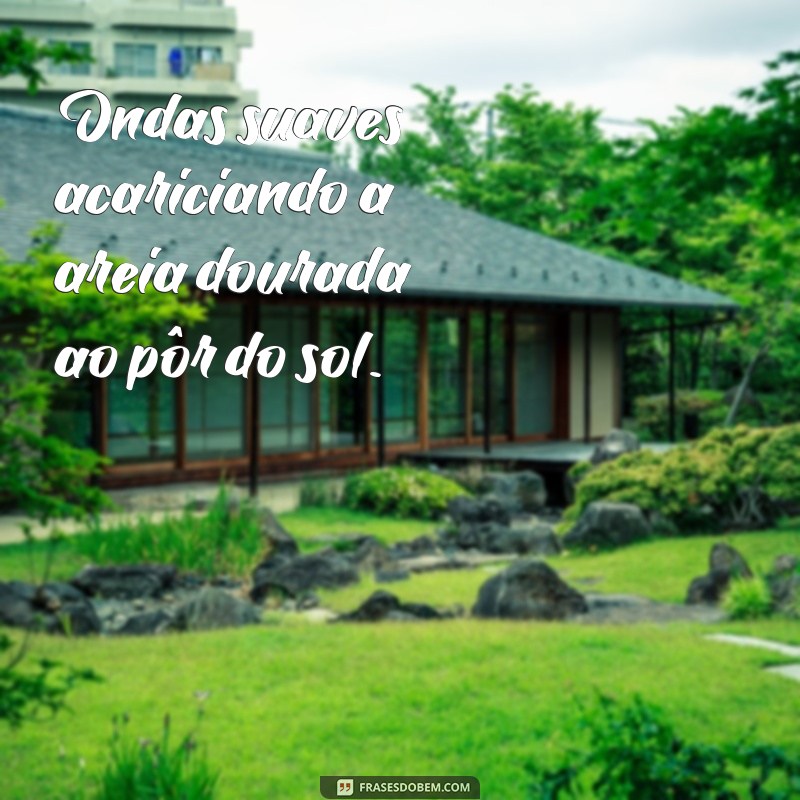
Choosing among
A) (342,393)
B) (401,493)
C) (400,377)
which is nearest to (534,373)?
(400,377)

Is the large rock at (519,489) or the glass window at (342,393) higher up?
the glass window at (342,393)

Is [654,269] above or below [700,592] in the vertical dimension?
above

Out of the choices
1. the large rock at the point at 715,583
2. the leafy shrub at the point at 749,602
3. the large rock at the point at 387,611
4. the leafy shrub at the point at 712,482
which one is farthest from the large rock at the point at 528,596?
the leafy shrub at the point at 712,482

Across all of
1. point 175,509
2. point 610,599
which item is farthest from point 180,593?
point 175,509

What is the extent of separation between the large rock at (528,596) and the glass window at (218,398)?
32.6ft

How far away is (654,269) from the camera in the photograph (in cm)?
3067

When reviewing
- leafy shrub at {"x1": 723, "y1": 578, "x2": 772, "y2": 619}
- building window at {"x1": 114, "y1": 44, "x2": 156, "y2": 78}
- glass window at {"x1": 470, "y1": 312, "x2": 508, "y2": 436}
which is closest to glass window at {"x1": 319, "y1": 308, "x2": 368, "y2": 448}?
glass window at {"x1": 470, "y1": 312, "x2": 508, "y2": 436}

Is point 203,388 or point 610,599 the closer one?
point 610,599

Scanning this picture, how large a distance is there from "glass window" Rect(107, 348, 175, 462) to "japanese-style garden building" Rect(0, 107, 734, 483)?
23 millimetres

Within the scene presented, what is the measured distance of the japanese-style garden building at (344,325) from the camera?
1764 cm

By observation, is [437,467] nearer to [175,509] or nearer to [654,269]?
[175,509]

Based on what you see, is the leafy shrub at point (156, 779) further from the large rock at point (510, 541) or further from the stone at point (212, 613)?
the large rock at point (510, 541)

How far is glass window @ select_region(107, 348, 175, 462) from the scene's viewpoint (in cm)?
1761

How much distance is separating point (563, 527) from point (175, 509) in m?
4.33
